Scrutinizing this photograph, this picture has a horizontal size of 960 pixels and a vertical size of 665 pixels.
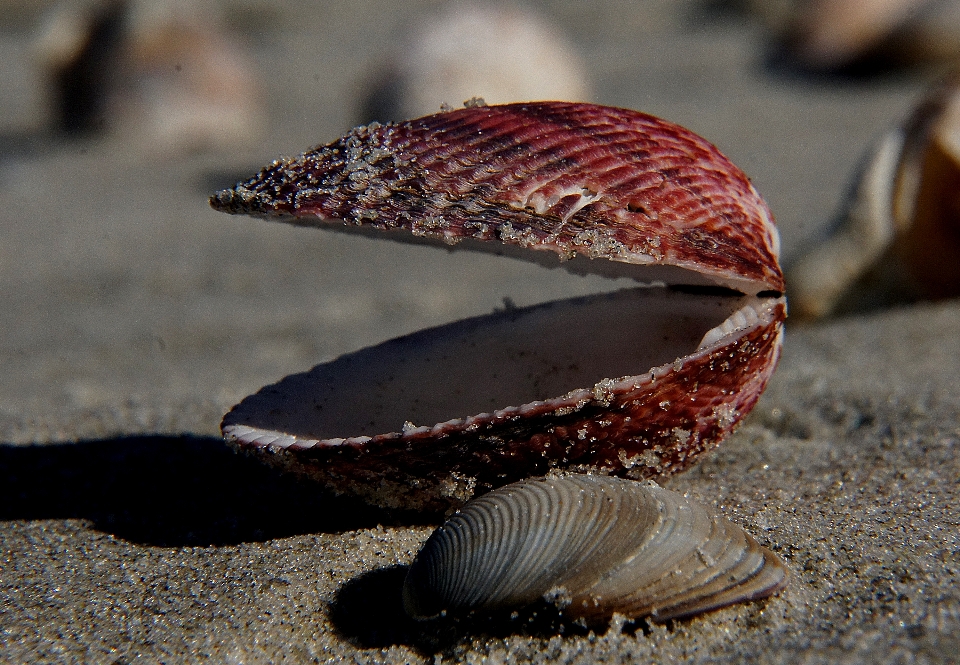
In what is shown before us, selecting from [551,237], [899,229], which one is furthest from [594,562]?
[899,229]

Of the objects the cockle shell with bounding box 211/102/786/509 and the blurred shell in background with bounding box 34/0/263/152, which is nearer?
the cockle shell with bounding box 211/102/786/509

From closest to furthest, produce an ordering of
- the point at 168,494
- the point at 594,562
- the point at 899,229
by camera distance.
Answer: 1. the point at 594,562
2. the point at 168,494
3. the point at 899,229

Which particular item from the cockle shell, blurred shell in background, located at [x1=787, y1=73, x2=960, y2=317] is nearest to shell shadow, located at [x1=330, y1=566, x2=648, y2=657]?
the cockle shell

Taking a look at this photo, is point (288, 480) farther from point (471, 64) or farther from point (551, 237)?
point (471, 64)

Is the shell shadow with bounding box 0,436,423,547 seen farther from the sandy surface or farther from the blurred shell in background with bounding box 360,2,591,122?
the blurred shell in background with bounding box 360,2,591,122

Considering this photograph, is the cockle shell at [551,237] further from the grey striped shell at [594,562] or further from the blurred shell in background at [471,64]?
the blurred shell in background at [471,64]

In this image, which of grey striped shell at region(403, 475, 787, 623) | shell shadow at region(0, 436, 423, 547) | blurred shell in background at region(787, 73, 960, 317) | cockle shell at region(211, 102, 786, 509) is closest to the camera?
grey striped shell at region(403, 475, 787, 623)

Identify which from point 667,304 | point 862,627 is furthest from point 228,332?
point 862,627
